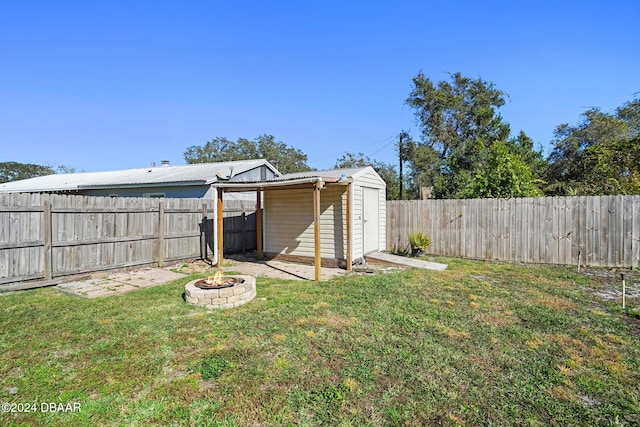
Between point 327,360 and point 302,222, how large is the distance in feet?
19.0

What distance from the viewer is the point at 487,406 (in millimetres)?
2473

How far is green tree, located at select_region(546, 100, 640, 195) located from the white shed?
697 centimetres

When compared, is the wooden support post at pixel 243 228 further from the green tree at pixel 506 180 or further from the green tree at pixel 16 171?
the green tree at pixel 16 171

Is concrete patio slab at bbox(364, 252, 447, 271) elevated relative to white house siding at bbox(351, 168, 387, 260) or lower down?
lower down

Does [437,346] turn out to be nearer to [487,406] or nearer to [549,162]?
[487,406]

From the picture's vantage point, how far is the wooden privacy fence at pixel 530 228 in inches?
307

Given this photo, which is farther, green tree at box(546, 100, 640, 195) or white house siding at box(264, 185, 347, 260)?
green tree at box(546, 100, 640, 195)

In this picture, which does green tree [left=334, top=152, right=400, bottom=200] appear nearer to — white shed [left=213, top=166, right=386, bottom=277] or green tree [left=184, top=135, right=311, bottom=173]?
green tree [left=184, top=135, right=311, bottom=173]

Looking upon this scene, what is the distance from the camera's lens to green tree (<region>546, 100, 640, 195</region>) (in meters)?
11.2

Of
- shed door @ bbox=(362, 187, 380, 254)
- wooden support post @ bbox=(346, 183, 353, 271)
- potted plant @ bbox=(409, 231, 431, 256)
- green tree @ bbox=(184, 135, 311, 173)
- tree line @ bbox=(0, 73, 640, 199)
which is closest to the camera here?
wooden support post @ bbox=(346, 183, 353, 271)

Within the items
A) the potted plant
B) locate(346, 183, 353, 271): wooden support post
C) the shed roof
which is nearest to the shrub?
the potted plant

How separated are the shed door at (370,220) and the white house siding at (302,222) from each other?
939 mm

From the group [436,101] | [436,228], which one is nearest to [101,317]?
[436,228]

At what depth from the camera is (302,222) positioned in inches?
349
